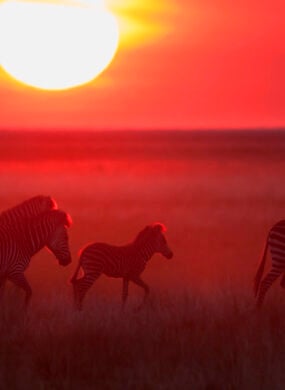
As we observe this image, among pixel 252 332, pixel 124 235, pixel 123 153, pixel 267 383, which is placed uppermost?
pixel 123 153

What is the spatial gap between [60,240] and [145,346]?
7.07ft

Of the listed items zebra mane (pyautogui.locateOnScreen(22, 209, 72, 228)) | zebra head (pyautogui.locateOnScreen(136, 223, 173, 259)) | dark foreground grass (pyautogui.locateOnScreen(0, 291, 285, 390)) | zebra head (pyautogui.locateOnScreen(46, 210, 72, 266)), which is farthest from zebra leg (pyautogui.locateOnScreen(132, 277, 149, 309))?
zebra mane (pyautogui.locateOnScreen(22, 209, 72, 228))

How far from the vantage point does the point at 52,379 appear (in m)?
9.45

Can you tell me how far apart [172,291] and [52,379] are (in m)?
4.07

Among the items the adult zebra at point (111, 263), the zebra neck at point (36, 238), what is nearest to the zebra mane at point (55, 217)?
the zebra neck at point (36, 238)

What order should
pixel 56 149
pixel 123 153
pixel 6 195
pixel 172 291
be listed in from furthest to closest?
pixel 56 149 < pixel 123 153 < pixel 6 195 < pixel 172 291

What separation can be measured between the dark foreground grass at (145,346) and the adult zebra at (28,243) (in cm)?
41

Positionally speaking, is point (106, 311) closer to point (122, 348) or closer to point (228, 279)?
point (122, 348)

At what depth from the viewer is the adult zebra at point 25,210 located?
12.0 metres

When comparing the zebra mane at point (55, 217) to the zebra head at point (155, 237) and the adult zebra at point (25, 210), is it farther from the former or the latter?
the zebra head at point (155, 237)

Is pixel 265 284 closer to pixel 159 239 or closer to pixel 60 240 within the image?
pixel 159 239

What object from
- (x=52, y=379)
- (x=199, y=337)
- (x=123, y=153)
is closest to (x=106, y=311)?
(x=199, y=337)

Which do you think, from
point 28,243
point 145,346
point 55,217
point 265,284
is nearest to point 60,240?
point 55,217

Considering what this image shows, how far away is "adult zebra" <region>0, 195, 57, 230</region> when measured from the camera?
39.5 ft
